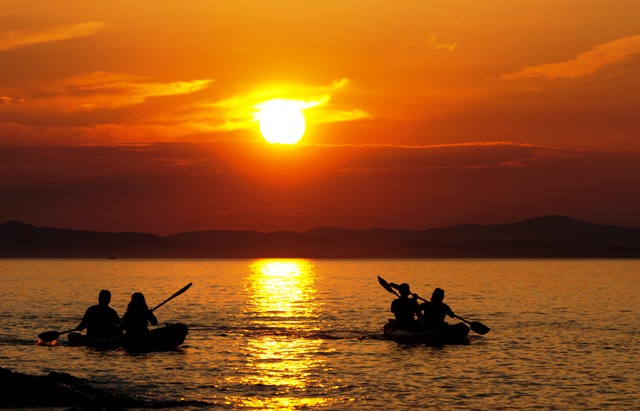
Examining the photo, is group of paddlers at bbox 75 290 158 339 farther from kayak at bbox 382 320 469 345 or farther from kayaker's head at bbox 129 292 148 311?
kayak at bbox 382 320 469 345

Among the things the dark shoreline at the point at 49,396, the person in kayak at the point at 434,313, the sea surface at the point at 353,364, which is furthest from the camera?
the person in kayak at the point at 434,313

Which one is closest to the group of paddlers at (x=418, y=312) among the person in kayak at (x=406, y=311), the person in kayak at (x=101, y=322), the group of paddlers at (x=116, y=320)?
the person in kayak at (x=406, y=311)

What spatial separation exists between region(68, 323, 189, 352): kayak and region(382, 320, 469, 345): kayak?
9.95 meters

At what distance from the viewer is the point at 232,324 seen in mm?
62562

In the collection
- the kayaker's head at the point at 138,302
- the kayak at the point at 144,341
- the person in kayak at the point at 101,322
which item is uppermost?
the kayaker's head at the point at 138,302

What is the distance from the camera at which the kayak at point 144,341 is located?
1649 inches

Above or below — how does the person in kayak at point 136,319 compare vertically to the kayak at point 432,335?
above

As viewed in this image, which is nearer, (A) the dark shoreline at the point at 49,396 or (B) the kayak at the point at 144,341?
(A) the dark shoreline at the point at 49,396

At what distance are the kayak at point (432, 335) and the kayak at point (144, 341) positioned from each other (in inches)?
392

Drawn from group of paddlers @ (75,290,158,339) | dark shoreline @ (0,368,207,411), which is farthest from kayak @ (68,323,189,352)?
dark shoreline @ (0,368,207,411)

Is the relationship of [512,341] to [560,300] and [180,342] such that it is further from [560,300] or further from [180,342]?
[560,300]

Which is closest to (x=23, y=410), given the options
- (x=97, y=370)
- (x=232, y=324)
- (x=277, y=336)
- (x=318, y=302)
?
(x=97, y=370)

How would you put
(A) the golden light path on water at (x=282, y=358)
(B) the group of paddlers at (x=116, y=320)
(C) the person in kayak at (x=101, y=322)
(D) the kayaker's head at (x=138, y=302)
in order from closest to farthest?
(A) the golden light path on water at (x=282, y=358)
(D) the kayaker's head at (x=138, y=302)
(B) the group of paddlers at (x=116, y=320)
(C) the person in kayak at (x=101, y=322)

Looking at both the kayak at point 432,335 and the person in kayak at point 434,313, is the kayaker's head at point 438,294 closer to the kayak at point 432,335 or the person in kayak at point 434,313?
the person in kayak at point 434,313
